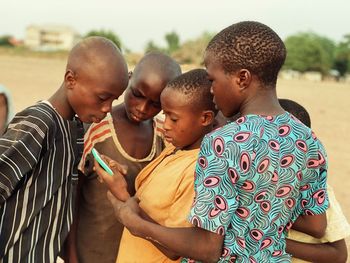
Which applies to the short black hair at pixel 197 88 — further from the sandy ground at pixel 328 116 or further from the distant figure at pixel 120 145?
the sandy ground at pixel 328 116

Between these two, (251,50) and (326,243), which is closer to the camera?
(251,50)

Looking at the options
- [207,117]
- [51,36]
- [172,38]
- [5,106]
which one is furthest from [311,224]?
[51,36]

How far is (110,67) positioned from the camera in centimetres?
238

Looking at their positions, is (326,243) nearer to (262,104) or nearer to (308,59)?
(262,104)

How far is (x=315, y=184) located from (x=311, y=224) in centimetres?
18

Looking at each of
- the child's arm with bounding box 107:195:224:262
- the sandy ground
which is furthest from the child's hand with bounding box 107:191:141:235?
the sandy ground

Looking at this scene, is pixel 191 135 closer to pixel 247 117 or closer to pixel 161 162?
pixel 161 162

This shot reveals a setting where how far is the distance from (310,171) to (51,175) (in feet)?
3.46

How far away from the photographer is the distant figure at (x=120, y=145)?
2609 mm

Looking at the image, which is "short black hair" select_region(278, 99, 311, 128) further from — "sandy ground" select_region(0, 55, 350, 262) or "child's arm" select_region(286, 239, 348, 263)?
"sandy ground" select_region(0, 55, 350, 262)

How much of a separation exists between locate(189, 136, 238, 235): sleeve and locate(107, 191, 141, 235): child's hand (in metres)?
0.30

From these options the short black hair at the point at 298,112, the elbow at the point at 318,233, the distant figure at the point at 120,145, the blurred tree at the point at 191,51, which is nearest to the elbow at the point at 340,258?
the elbow at the point at 318,233

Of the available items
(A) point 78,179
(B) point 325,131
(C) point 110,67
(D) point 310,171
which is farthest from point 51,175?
(B) point 325,131

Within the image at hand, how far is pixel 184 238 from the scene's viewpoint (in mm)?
1799
